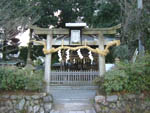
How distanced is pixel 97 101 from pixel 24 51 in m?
14.6

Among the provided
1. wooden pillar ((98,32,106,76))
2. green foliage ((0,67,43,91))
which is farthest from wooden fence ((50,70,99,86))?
green foliage ((0,67,43,91))

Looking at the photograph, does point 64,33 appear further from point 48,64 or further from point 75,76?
point 75,76

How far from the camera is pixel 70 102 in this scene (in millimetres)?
5859

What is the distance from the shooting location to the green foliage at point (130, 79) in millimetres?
5094

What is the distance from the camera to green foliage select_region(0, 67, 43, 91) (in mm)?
5168

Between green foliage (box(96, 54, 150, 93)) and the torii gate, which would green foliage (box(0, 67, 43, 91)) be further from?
green foliage (box(96, 54, 150, 93))

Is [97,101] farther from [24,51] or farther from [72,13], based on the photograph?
[24,51]

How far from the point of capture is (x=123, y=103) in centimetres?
514

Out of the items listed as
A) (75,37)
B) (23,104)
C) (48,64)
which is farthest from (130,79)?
(23,104)

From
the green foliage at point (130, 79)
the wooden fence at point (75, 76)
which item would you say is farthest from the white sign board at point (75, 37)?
the wooden fence at point (75, 76)

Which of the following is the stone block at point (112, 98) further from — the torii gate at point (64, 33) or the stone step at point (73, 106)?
the torii gate at point (64, 33)

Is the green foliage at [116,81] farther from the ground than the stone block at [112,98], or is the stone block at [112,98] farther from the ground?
the green foliage at [116,81]

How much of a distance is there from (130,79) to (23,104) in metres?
3.69

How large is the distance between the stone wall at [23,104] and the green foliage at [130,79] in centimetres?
220
